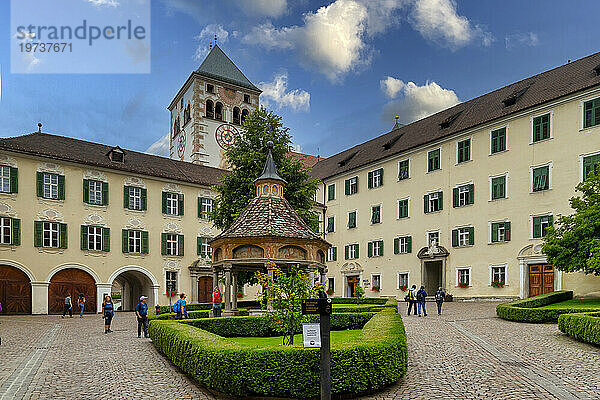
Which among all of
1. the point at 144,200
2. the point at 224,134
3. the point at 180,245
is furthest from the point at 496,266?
the point at 224,134

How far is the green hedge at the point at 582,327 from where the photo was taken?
15.4 metres

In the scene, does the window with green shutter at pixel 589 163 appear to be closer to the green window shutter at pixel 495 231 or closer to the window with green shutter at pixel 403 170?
the green window shutter at pixel 495 231

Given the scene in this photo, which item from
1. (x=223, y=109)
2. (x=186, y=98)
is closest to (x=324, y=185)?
(x=223, y=109)

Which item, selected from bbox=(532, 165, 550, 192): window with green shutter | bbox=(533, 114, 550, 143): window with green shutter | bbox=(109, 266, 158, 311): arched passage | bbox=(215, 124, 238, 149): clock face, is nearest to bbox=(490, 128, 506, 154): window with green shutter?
bbox=(533, 114, 550, 143): window with green shutter

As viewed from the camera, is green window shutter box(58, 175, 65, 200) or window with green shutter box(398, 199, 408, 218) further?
window with green shutter box(398, 199, 408, 218)

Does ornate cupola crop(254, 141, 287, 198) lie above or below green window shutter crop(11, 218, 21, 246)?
above

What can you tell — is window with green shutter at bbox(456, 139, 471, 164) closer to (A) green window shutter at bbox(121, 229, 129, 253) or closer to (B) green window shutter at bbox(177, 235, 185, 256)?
(B) green window shutter at bbox(177, 235, 185, 256)

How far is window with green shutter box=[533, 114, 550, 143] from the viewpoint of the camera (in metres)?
33.2

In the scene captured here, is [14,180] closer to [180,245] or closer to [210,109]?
[180,245]

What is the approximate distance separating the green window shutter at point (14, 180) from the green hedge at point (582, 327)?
30.7 meters

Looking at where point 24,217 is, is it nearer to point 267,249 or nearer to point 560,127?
point 267,249

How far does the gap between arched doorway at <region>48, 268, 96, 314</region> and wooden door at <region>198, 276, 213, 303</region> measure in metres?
7.97

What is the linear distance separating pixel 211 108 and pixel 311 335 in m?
54.3

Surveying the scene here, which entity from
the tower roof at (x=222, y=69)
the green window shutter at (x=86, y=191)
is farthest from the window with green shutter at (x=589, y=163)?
the tower roof at (x=222, y=69)
